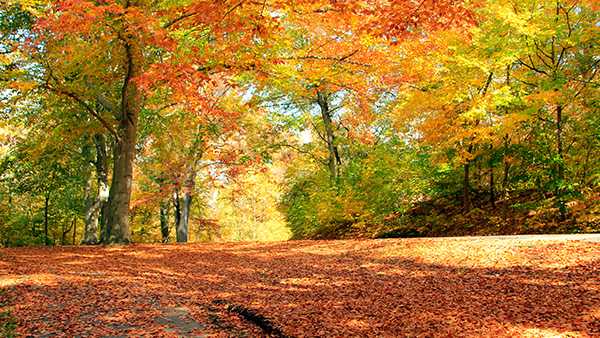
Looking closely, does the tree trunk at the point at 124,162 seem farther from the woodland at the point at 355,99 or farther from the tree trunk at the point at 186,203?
the tree trunk at the point at 186,203

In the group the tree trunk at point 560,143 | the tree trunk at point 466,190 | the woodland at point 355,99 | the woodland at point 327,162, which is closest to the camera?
the woodland at point 327,162

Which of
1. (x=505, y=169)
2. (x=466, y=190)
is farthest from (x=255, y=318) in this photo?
(x=505, y=169)

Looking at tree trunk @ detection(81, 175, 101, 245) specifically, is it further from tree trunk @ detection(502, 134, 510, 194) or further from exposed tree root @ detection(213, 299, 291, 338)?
tree trunk @ detection(502, 134, 510, 194)

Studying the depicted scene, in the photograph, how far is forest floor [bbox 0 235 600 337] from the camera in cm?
458

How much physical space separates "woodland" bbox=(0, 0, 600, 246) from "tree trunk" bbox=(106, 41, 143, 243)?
42 millimetres

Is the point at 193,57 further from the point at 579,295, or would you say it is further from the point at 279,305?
the point at 579,295

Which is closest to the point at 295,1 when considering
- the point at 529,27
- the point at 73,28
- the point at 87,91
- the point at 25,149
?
the point at 73,28

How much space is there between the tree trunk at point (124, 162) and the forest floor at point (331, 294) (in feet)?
11.5

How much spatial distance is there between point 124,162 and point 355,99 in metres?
9.22

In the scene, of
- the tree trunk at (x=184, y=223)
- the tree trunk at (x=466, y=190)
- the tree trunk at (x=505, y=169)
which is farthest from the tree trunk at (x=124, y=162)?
the tree trunk at (x=505, y=169)

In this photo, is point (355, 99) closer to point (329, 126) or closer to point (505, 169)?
point (329, 126)

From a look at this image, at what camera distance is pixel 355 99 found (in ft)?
60.7

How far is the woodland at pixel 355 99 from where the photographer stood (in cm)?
1064

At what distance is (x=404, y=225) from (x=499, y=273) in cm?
1095
